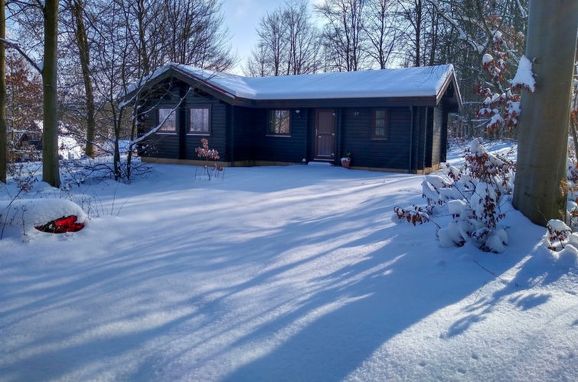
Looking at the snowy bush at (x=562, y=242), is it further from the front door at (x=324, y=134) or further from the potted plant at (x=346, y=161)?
the front door at (x=324, y=134)

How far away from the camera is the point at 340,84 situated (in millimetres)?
16875

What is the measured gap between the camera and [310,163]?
17.0 meters

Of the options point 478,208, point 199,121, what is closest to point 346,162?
point 199,121

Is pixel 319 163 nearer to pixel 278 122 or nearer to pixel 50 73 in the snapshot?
pixel 278 122

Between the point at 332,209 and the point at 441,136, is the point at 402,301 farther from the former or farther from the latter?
the point at 441,136

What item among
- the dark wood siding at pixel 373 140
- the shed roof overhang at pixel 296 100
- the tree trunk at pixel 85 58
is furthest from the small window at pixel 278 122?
the tree trunk at pixel 85 58

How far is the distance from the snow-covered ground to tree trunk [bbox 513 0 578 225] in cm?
36

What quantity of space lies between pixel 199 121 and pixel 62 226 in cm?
1272

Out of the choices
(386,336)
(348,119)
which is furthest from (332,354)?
(348,119)

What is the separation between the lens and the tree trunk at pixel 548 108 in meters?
4.91

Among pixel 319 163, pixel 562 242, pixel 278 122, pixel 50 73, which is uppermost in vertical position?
pixel 50 73

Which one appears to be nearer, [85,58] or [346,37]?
[85,58]

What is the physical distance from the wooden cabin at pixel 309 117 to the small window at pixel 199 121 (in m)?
0.04

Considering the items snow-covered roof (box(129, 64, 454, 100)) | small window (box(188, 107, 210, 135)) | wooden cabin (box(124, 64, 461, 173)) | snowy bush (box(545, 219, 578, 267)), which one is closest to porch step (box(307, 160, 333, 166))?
wooden cabin (box(124, 64, 461, 173))
